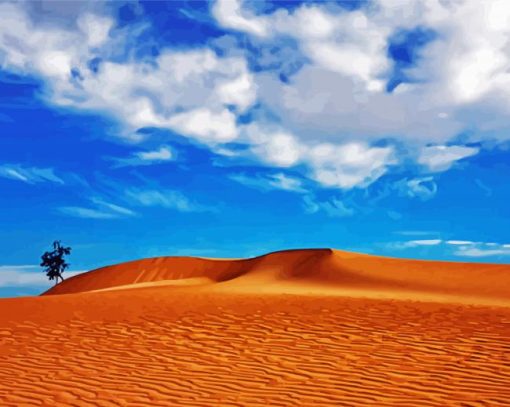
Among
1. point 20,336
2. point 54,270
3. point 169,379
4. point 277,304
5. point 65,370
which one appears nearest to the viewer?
point 169,379

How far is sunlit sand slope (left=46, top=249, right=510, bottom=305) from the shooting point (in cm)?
2730

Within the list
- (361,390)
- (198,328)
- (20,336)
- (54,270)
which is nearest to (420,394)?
(361,390)

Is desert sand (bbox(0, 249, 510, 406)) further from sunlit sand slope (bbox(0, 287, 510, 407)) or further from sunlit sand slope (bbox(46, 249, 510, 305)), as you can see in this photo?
sunlit sand slope (bbox(46, 249, 510, 305))

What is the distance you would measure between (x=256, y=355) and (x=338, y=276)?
22350mm

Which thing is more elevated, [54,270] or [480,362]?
[54,270]

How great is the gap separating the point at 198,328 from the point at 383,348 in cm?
482

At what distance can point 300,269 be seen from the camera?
37.2m

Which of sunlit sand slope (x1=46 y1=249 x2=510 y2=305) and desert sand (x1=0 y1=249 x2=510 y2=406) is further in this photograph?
sunlit sand slope (x1=46 y1=249 x2=510 y2=305)

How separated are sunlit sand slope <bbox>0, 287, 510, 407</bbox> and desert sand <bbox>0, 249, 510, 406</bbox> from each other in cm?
3

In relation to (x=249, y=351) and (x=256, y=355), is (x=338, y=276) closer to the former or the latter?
(x=249, y=351)

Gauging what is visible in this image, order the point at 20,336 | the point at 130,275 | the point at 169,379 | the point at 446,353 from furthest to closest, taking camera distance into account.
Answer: the point at 130,275
the point at 20,336
the point at 446,353
the point at 169,379

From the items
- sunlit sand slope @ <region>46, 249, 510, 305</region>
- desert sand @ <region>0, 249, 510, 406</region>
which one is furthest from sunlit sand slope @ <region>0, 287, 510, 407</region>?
→ sunlit sand slope @ <region>46, 249, 510, 305</region>

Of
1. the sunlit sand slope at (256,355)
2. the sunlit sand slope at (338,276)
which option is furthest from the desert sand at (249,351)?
the sunlit sand slope at (338,276)

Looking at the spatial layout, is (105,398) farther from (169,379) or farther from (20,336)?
(20,336)
